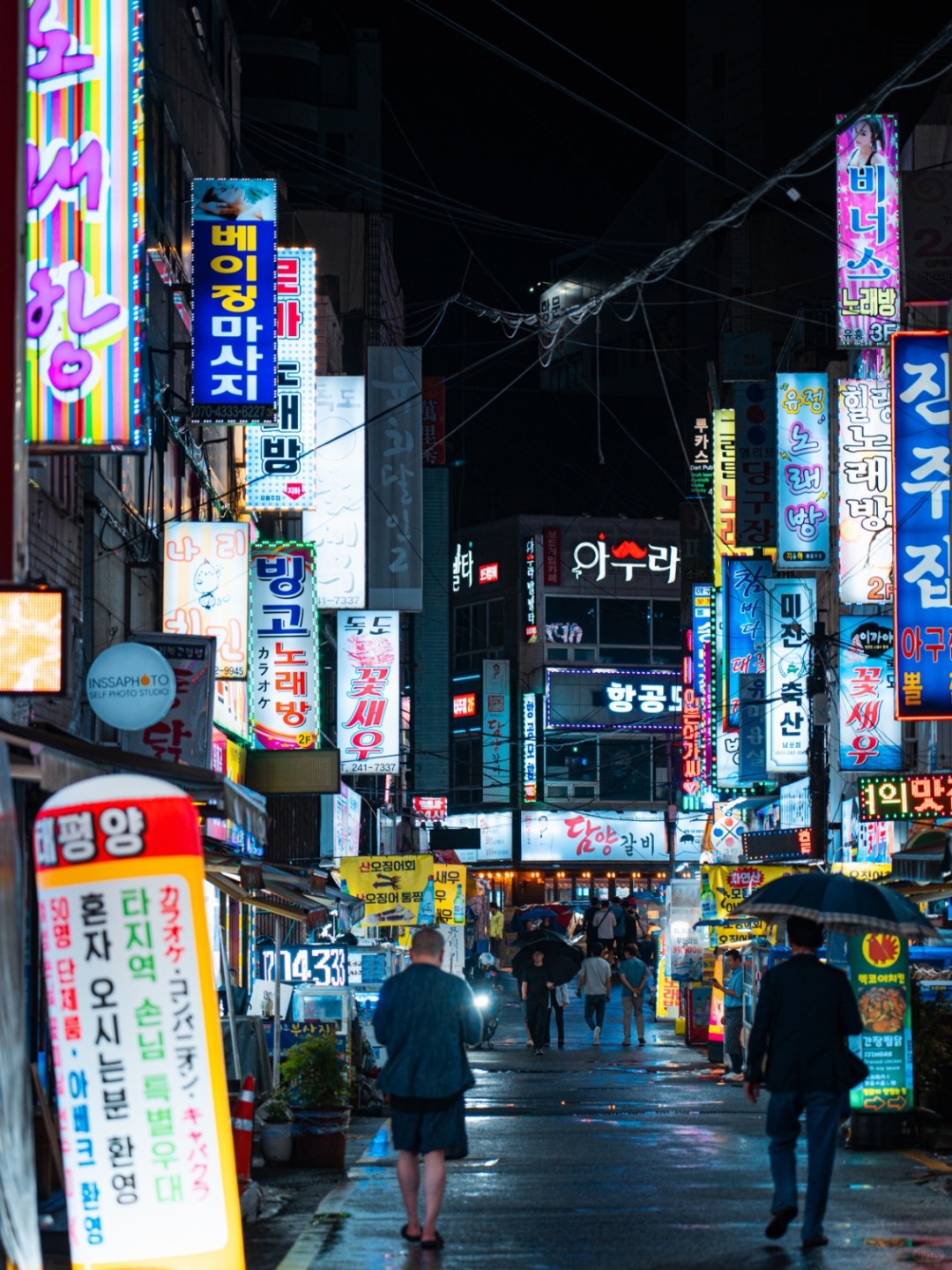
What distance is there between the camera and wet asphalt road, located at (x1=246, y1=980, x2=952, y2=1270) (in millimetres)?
9828

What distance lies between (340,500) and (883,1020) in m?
17.1

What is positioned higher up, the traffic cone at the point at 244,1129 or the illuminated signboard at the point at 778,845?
the illuminated signboard at the point at 778,845

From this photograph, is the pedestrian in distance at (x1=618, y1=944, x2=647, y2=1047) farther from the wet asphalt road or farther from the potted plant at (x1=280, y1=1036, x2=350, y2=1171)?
the potted plant at (x1=280, y1=1036, x2=350, y2=1171)

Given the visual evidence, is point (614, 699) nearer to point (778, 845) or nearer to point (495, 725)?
point (495, 725)

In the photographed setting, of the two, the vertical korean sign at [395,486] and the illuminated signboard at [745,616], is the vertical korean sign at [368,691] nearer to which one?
the vertical korean sign at [395,486]

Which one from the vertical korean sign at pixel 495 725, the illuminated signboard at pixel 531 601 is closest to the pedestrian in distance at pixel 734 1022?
the vertical korean sign at pixel 495 725

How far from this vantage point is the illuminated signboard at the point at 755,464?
115 ft

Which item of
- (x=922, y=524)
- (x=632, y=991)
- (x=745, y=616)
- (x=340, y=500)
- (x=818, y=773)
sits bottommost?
(x=632, y=991)

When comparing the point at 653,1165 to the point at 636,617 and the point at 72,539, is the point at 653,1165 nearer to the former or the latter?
the point at 72,539

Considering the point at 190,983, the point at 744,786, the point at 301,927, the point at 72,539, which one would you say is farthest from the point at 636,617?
the point at 190,983

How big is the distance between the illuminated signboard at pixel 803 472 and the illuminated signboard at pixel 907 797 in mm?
8990

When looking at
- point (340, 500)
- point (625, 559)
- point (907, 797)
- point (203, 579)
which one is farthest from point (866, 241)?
point (625, 559)

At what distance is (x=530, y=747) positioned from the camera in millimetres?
74938

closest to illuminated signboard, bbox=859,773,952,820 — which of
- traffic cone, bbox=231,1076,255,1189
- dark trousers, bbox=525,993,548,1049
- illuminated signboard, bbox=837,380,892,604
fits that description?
illuminated signboard, bbox=837,380,892,604
